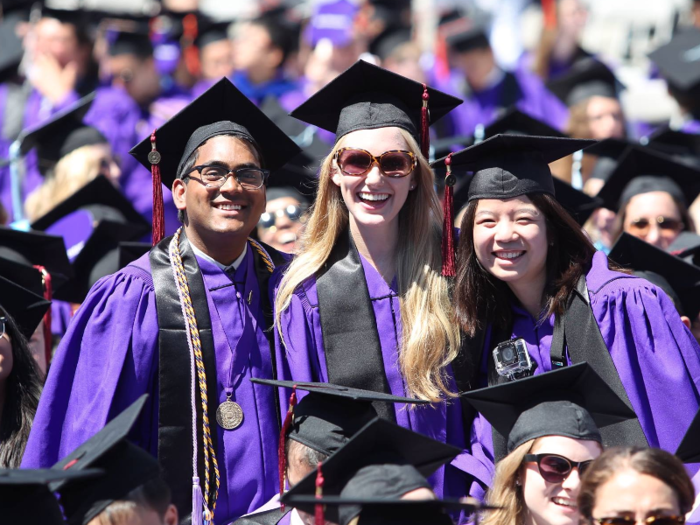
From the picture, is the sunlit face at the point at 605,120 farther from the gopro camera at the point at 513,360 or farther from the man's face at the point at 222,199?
the man's face at the point at 222,199

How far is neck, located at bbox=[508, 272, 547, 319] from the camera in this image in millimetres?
4320

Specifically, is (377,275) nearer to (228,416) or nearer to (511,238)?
(511,238)

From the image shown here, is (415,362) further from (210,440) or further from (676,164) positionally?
(676,164)

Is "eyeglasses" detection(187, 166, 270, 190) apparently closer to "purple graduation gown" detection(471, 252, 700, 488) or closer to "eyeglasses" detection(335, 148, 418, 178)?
"eyeglasses" detection(335, 148, 418, 178)

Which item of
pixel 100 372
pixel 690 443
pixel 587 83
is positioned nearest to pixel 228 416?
pixel 100 372

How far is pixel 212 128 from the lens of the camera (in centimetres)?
450

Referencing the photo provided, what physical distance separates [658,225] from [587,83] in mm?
2579

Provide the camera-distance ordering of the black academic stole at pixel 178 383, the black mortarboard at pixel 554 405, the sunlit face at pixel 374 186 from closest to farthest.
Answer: the black mortarboard at pixel 554 405
the black academic stole at pixel 178 383
the sunlit face at pixel 374 186

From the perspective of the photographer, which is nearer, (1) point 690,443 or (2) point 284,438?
(1) point 690,443

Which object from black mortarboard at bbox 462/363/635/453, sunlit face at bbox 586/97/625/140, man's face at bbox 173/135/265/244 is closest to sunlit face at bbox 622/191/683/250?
sunlit face at bbox 586/97/625/140

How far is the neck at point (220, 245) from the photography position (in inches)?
173

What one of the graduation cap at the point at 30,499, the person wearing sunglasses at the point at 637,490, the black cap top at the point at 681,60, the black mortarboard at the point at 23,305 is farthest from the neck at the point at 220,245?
the black cap top at the point at 681,60

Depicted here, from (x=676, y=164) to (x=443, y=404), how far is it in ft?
9.07

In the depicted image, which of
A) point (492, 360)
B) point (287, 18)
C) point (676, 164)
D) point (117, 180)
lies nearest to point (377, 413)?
point (492, 360)
